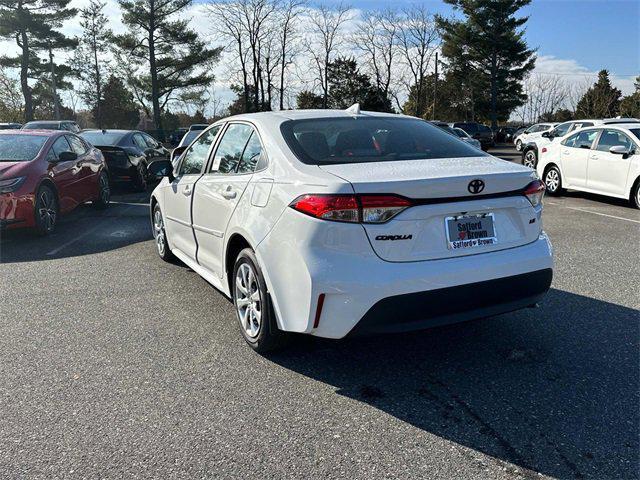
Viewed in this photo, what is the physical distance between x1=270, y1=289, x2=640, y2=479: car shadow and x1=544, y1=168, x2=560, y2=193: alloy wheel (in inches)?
310

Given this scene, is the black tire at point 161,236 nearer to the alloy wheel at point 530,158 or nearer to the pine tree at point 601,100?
the alloy wheel at point 530,158

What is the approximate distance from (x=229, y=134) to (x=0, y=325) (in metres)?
2.32

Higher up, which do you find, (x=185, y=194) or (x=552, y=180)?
(x=185, y=194)

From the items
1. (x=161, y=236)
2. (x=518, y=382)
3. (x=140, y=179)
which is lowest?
(x=140, y=179)

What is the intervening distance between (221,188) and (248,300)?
2.92 ft

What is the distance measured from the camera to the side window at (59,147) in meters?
8.28

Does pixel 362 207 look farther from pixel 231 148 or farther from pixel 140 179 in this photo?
pixel 140 179

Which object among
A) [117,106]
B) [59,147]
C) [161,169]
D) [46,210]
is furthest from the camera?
[117,106]

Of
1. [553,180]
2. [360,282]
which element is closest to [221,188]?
[360,282]

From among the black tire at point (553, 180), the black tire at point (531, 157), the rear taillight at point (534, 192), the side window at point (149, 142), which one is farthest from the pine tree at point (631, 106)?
the rear taillight at point (534, 192)

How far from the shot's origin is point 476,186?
3.11 meters

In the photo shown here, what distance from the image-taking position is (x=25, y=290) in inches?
205

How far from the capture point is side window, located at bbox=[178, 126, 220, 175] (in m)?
4.69

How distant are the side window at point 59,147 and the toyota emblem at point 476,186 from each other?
→ 22.9ft
